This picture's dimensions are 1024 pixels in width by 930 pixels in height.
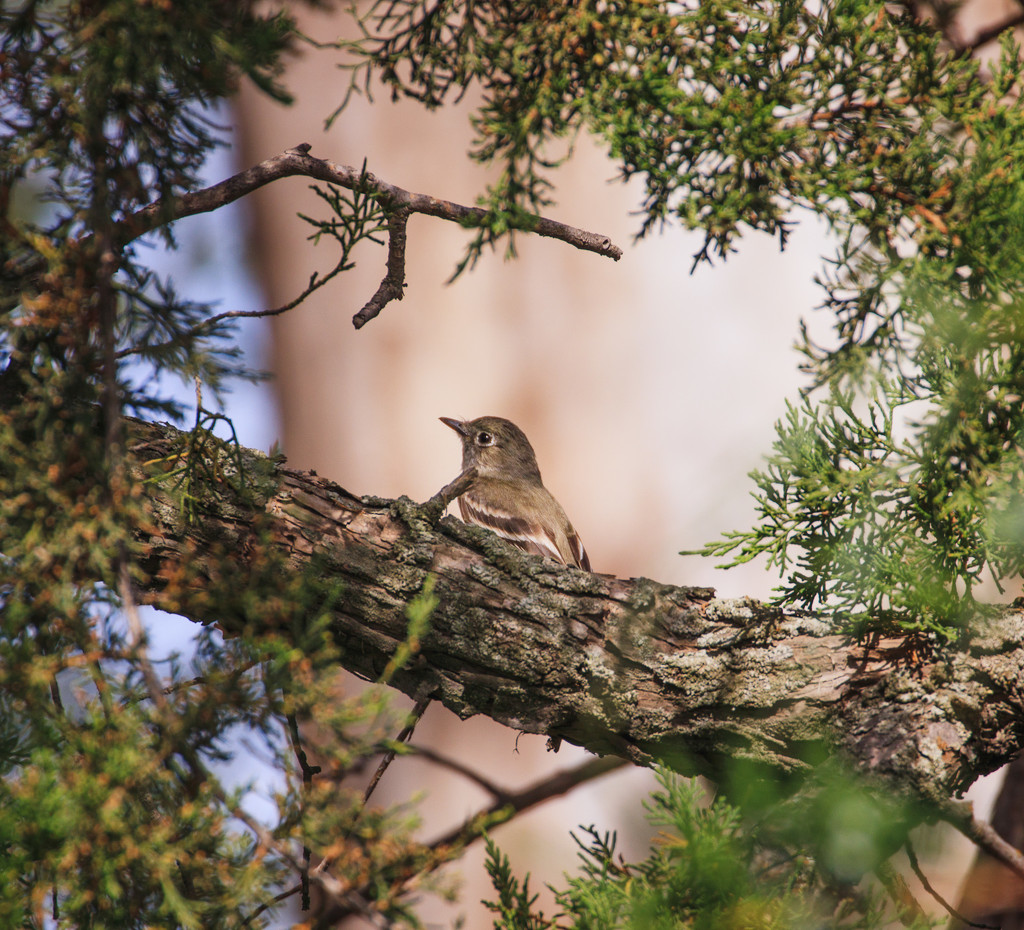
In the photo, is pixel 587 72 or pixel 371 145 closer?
pixel 587 72

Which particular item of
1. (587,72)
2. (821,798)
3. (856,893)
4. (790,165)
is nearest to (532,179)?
(587,72)

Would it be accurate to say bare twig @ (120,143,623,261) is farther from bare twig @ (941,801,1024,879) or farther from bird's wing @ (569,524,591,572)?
bird's wing @ (569,524,591,572)

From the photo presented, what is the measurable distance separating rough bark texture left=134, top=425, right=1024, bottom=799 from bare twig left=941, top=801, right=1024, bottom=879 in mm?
525

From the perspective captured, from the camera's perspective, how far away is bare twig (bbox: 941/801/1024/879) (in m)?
1.84

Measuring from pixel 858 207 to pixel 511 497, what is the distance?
334 centimetres

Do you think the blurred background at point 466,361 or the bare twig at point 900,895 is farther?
the blurred background at point 466,361

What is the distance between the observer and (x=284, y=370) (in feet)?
25.5

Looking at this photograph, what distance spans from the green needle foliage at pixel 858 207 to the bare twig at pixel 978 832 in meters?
0.67

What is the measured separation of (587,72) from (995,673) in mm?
2311

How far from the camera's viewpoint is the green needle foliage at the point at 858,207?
2.51m

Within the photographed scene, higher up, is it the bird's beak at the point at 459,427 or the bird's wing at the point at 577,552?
the bird's beak at the point at 459,427

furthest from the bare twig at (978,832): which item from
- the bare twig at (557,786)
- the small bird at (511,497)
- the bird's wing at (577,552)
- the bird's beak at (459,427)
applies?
the bird's beak at (459,427)

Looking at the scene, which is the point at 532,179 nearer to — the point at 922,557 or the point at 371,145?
the point at 922,557

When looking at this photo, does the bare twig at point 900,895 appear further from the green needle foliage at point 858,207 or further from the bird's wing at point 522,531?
the bird's wing at point 522,531
